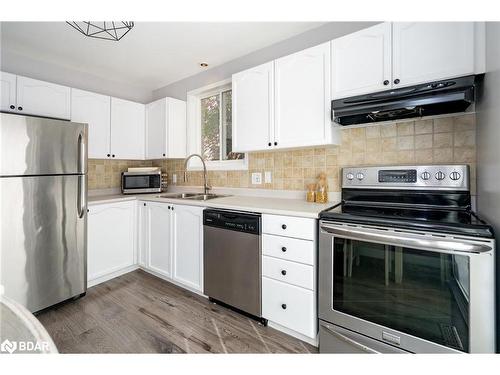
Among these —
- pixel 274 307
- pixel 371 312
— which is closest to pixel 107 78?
pixel 274 307

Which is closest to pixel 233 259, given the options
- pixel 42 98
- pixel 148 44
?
pixel 148 44

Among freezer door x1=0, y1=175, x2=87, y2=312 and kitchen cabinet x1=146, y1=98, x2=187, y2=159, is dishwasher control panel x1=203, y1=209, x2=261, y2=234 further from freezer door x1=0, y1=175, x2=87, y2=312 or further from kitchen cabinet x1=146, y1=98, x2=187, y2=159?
kitchen cabinet x1=146, y1=98, x2=187, y2=159

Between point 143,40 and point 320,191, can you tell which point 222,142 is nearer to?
point 143,40

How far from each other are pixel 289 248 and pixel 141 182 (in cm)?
225

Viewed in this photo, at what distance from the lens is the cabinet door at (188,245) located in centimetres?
211

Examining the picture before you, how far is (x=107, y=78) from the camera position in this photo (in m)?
3.09

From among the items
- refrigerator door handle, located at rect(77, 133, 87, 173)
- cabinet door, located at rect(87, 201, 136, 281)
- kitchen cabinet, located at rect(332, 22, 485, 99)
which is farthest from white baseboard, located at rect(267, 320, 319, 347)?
refrigerator door handle, located at rect(77, 133, 87, 173)

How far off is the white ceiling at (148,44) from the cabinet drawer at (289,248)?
1.83 m

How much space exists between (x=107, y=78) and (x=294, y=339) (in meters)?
3.65

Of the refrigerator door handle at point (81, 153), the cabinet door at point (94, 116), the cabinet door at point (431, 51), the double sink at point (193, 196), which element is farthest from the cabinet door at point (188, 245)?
the cabinet door at point (431, 51)

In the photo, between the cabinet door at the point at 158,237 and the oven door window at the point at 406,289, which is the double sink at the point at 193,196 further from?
the oven door window at the point at 406,289

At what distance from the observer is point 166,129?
9.57 feet

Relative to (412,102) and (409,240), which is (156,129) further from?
(409,240)

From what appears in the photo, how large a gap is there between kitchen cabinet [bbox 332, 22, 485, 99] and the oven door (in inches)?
36.5
